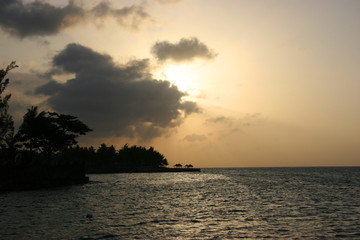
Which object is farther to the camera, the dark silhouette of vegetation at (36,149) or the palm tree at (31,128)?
the palm tree at (31,128)

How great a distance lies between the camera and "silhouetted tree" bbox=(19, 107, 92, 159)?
265 feet

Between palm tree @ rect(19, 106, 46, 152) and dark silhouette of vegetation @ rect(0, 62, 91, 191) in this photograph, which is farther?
palm tree @ rect(19, 106, 46, 152)

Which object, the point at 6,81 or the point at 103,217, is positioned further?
the point at 6,81

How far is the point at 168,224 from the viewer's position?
28328 millimetres

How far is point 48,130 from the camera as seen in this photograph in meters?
81.9

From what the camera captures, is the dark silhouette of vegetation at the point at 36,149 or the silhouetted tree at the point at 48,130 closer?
the dark silhouette of vegetation at the point at 36,149

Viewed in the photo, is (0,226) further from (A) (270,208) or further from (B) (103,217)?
(A) (270,208)

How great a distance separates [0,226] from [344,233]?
91.9ft

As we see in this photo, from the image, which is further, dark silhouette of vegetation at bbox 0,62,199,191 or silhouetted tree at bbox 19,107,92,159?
silhouetted tree at bbox 19,107,92,159

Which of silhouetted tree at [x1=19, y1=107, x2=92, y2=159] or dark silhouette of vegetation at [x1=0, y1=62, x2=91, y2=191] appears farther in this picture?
silhouetted tree at [x1=19, y1=107, x2=92, y2=159]

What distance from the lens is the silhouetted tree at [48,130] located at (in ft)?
265

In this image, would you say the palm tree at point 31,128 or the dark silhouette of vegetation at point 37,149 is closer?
the dark silhouette of vegetation at point 37,149

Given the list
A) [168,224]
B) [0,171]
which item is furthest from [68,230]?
[0,171]

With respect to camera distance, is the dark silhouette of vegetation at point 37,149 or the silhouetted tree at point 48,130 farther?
the silhouetted tree at point 48,130
